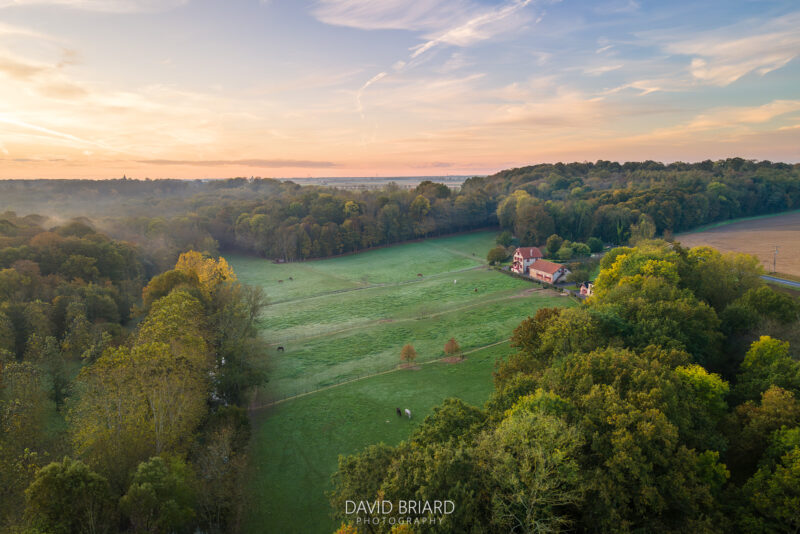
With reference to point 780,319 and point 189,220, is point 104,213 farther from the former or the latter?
point 780,319

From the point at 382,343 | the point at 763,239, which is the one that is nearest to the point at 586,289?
the point at 382,343

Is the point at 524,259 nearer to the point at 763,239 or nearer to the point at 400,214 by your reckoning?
the point at 400,214

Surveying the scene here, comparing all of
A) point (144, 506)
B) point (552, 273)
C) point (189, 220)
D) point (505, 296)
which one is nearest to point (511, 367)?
point (144, 506)

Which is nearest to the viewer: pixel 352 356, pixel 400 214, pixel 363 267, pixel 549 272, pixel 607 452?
pixel 607 452

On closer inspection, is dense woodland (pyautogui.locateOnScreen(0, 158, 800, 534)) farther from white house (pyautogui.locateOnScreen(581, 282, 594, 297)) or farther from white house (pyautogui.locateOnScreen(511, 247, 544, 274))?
white house (pyautogui.locateOnScreen(511, 247, 544, 274))

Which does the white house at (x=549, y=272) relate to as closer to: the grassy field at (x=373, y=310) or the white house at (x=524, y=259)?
the white house at (x=524, y=259)

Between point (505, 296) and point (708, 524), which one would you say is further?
point (505, 296)

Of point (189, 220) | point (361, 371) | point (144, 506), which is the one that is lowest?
point (361, 371)

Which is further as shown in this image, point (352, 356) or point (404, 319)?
point (404, 319)
